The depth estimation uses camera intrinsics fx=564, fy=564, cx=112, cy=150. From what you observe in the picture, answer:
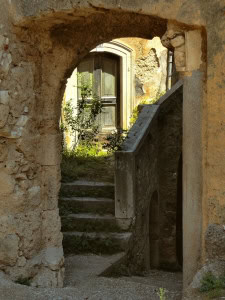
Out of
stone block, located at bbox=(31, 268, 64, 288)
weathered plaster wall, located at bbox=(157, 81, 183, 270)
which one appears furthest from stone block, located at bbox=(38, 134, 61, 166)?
weathered plaster wall, located at bbox=(157, 81, 183, 270)

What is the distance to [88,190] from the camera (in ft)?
29.1

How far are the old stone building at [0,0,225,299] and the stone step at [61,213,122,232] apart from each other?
2181 millimetres

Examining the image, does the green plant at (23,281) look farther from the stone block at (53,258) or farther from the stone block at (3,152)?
the stone block at (3,152)

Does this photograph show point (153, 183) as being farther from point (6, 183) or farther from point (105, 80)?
point (6, 183)

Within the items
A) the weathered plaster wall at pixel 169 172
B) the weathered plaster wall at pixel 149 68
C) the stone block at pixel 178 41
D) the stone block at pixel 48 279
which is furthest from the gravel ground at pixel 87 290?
the weathered plaster wall at pixel 149 68

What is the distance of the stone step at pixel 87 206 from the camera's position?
27.7ft

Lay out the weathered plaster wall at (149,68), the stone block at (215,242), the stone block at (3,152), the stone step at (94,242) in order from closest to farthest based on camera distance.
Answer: the stone block at (215,242) → the stone block at (3,152) → the stone step at (94,242) → the weathered plaster wall at (149,68)

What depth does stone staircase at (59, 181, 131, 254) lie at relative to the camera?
7773mm

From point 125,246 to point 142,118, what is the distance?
275 centimetres

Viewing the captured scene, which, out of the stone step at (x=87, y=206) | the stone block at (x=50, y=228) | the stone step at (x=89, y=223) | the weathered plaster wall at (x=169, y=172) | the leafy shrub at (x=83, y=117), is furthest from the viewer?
the leafy shrub at (x=83, y=117)

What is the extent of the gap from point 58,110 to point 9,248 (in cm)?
154

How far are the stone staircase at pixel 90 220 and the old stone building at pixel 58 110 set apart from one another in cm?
191

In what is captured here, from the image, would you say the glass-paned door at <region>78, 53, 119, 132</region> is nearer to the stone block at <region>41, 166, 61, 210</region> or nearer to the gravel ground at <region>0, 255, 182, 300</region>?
the gravel ground at <region>0, 255, 182, 300</region>

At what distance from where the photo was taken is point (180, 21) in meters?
4.70
